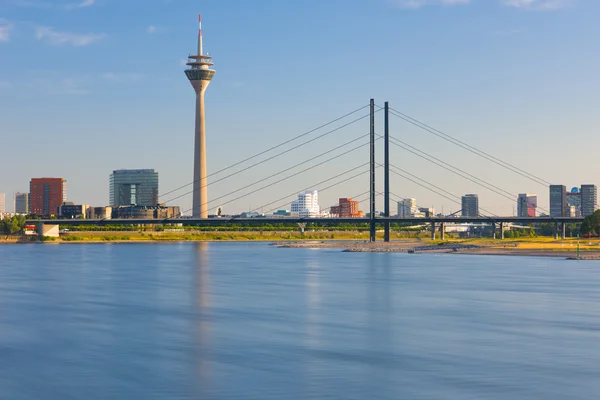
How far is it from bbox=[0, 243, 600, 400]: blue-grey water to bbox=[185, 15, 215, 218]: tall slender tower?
112411 millimetres

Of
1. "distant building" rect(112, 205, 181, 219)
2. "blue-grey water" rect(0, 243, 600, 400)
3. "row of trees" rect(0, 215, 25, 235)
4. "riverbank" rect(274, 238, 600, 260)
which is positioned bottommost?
"blue-grey water" rect(0, 243, 600, 400)

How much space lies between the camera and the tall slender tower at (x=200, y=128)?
16338 cm

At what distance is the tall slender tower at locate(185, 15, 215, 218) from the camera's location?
163m

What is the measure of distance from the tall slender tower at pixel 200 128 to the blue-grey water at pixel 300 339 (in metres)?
112

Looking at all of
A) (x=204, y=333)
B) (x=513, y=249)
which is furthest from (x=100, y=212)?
(x=204, y=333)

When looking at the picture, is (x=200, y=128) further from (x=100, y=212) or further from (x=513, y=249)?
(x=513, y=249)

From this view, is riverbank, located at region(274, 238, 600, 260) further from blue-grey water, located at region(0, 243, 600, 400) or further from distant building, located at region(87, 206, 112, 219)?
distant building, located at region(87, 206, 112, 219)

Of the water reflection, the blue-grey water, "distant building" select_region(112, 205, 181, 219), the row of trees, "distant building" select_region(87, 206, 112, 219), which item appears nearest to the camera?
the blue-grey water

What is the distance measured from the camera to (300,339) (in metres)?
27.0

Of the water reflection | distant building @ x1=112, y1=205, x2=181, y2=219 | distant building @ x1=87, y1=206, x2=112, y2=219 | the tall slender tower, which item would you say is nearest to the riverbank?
the water reflection

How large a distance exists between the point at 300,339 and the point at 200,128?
142 m

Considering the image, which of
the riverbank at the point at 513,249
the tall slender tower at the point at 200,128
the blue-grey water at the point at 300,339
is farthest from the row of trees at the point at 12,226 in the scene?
the blue-grey water at the point at 300,339

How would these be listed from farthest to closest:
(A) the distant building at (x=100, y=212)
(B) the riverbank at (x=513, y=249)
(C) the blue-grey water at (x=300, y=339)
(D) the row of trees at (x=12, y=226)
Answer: (A) the distant building at (x=100, y=212), (D) the row of trees at (x=12, y=226), (B) the riverbank at (x=513, y=249), (C) the blue-grey water at (x=300, y=339)

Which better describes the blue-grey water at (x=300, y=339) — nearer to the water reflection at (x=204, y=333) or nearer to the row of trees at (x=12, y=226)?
the water reflection at (x=204, y=333)
